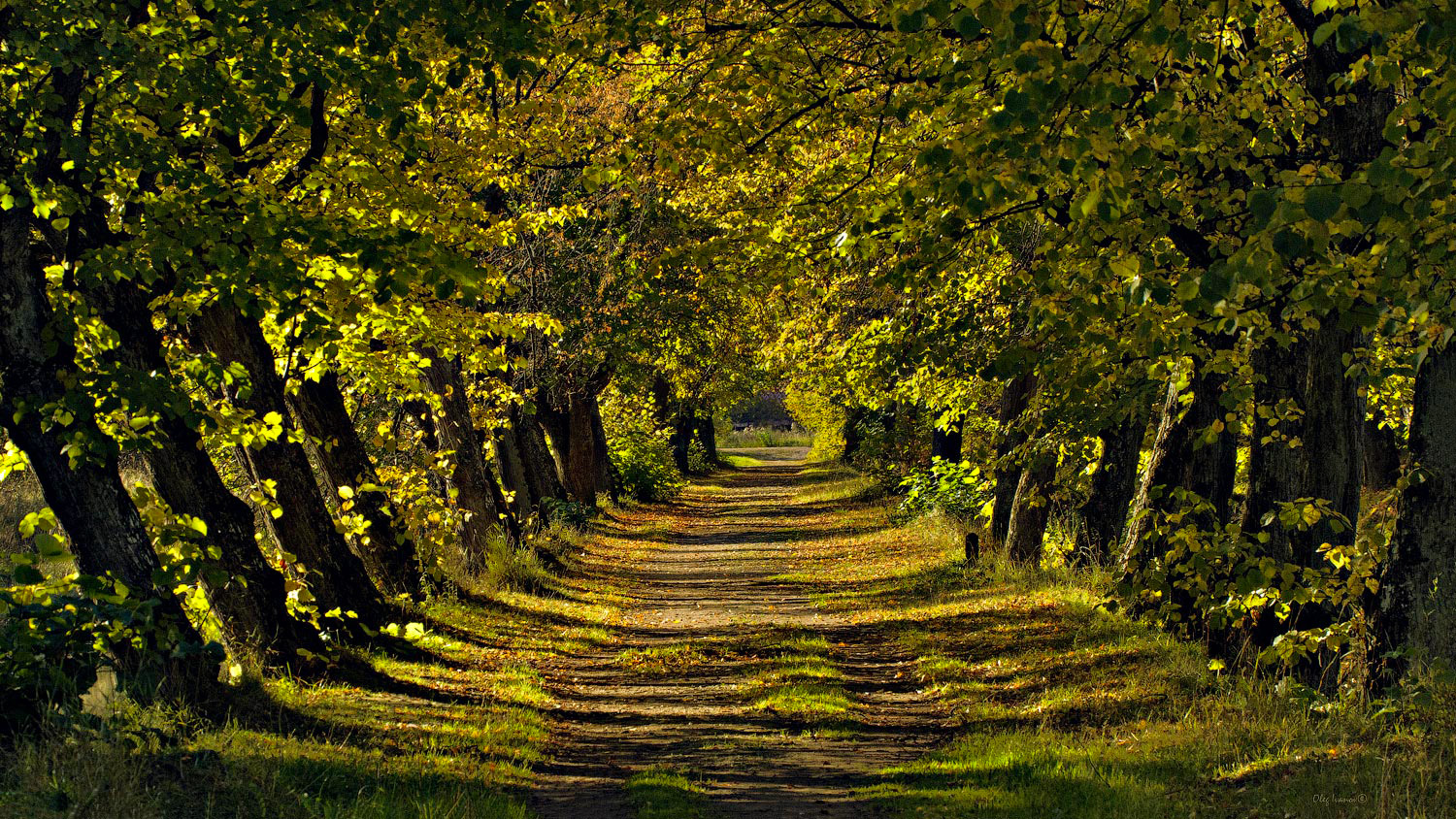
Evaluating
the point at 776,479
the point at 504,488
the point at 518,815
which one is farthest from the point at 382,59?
the point at 776,479

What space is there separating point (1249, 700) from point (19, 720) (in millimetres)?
7726

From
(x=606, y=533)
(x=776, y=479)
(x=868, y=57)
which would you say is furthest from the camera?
(x=776, y=479)

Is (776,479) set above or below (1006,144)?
below

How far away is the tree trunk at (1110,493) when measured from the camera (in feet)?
52.2

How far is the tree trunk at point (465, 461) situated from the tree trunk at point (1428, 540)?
1206cm

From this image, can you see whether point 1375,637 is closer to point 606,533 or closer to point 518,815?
point 518,815

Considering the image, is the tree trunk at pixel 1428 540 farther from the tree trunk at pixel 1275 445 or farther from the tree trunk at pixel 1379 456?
the tree trunk at pixel 1379 456

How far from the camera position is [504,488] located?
2220 centimetres

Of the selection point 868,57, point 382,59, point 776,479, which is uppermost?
point 868,57

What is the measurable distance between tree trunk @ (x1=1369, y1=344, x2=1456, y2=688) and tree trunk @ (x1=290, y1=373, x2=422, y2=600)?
29.1ft

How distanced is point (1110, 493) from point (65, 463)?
13039mm

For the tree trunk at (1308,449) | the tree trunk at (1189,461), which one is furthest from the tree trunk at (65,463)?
the tree trunk at (1189,461)

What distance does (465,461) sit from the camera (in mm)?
17312

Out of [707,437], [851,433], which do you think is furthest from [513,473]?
[707,437]
